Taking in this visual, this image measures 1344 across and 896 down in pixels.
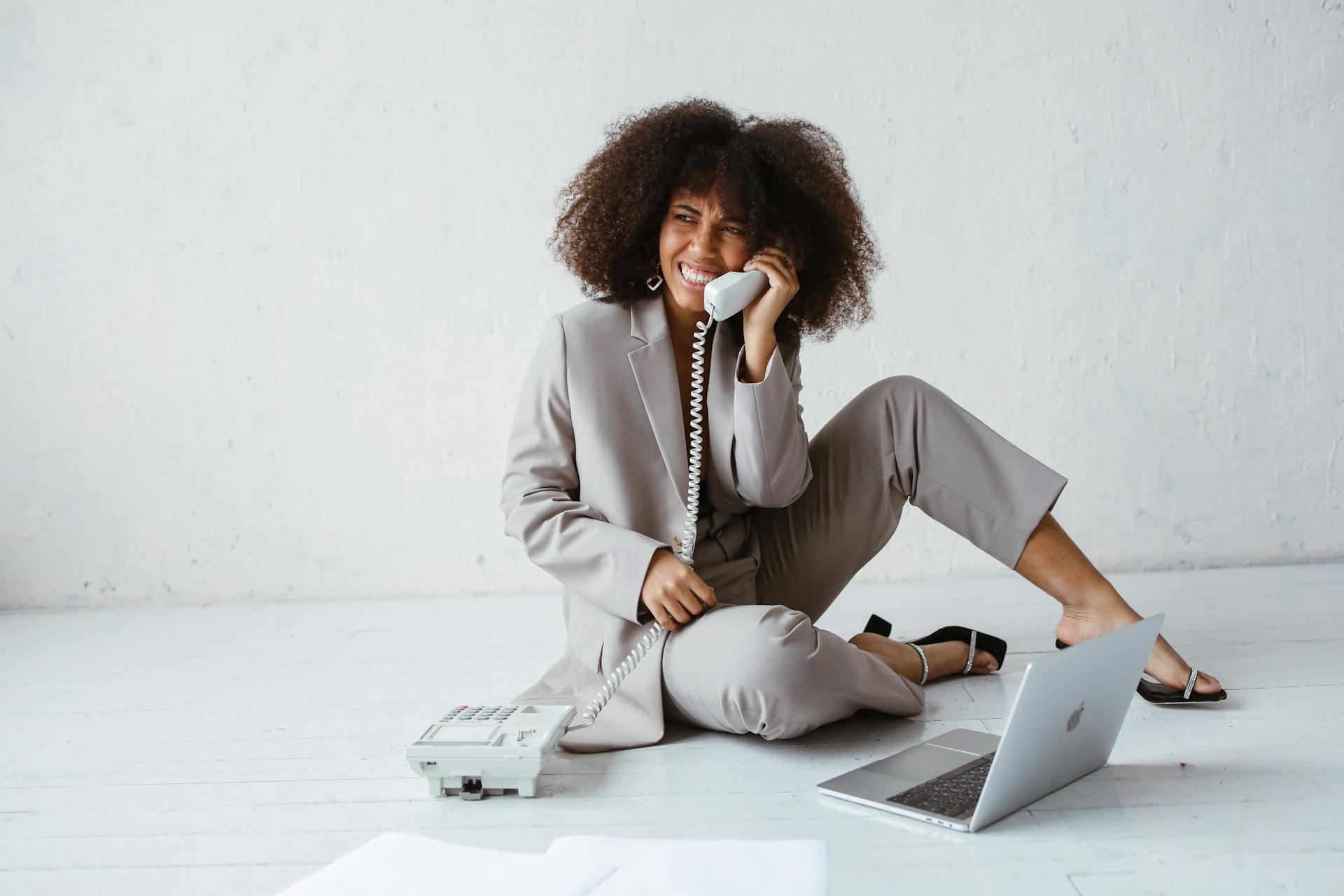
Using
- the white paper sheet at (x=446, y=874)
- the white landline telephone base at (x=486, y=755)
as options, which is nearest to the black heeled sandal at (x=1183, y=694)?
the white landline telephone base at (x=486, y=755)

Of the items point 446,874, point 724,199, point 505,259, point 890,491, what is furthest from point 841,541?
point 505,259

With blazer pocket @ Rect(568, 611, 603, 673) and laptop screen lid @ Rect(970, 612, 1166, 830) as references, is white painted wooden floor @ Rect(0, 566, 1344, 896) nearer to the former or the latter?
laptop screen lid @ Rect(970, 612, 1166, 830)

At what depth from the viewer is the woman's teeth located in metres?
1.90

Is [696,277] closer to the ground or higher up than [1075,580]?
higher up

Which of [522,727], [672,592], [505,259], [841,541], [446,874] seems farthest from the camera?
[505,259]

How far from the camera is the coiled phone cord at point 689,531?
1.80 metres

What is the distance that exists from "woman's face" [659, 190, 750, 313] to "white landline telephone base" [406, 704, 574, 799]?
0.76 meters

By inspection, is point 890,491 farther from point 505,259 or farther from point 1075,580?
point 505,259

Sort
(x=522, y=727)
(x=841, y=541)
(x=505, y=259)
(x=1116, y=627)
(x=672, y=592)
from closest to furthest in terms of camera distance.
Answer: (x=522, y=727)
(x=672, y=592)
(x=1116, y=627)
(x=841, y=541)
(x=505, y=259)

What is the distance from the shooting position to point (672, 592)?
5.76ft

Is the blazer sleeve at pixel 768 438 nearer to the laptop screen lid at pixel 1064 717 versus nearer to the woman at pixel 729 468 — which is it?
the woman at pixel 729 468

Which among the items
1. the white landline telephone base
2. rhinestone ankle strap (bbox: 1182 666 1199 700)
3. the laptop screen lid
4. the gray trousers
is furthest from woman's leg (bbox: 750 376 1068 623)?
the white landline telephone base

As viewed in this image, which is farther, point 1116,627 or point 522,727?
point 1116,627

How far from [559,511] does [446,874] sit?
2.34 ft
